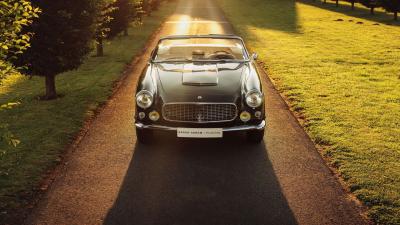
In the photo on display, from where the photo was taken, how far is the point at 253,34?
26.0 m

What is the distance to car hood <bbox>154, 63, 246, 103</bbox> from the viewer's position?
6.85 metres

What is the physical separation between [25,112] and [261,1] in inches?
2286

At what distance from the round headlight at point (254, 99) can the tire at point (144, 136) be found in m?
1.80

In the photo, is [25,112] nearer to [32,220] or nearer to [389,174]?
[32,220]

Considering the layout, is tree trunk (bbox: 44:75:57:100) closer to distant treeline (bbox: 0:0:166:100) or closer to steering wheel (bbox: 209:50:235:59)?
distant treeline (bbox: 0:0:166:100)

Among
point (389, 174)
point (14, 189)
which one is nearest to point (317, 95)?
point (389, 174)

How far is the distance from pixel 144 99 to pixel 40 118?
3.44m

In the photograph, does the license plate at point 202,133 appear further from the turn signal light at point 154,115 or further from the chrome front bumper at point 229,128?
the turn signal light at point 154,115

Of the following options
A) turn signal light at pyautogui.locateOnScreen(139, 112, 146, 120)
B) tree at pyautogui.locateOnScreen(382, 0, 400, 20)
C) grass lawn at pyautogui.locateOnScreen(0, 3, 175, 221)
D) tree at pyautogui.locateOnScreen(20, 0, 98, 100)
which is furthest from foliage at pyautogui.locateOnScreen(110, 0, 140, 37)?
tree at pyautogui.locateOnScreen(382, 0, 400, 20)

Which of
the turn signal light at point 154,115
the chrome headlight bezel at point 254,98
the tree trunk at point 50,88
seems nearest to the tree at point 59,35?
the tree trunk at point 50,88

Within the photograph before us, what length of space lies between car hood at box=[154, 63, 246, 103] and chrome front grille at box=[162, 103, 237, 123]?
0.08m

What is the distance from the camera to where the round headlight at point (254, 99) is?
6.91m

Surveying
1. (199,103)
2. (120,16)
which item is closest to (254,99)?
(199,103)

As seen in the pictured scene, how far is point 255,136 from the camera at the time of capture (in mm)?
7355
